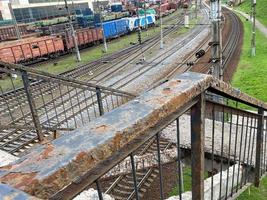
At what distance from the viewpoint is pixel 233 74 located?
19.2 meters

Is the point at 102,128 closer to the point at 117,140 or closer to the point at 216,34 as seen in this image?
the point at 117,140

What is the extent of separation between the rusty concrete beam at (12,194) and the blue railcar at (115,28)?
36.7 metres

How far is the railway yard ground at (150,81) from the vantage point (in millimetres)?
7891

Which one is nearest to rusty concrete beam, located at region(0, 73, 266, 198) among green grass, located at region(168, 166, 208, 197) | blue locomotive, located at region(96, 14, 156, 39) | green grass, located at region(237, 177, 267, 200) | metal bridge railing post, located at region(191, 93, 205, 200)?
metal bridge railing post, located at region(191, 93, 205, 200)

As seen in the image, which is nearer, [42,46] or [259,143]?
[259,143]

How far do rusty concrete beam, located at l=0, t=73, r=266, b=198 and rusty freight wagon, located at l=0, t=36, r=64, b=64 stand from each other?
25597 mm

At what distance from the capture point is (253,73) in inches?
732

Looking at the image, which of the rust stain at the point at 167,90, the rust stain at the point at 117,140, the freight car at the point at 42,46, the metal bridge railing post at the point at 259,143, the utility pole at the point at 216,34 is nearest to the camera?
the rust stain at the point at 117,140

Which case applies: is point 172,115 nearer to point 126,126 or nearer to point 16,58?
point 126,126

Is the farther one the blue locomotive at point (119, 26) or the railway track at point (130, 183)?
the blue locomotive at point (119, 26)

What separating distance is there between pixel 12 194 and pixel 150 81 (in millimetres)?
18165

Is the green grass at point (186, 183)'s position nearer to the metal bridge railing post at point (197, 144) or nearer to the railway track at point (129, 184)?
the railway track at point (129, 184)

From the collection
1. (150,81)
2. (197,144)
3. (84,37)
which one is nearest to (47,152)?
(197,144)

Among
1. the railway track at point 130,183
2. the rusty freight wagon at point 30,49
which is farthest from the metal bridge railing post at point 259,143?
the rusty freight wagon at point 30,49
